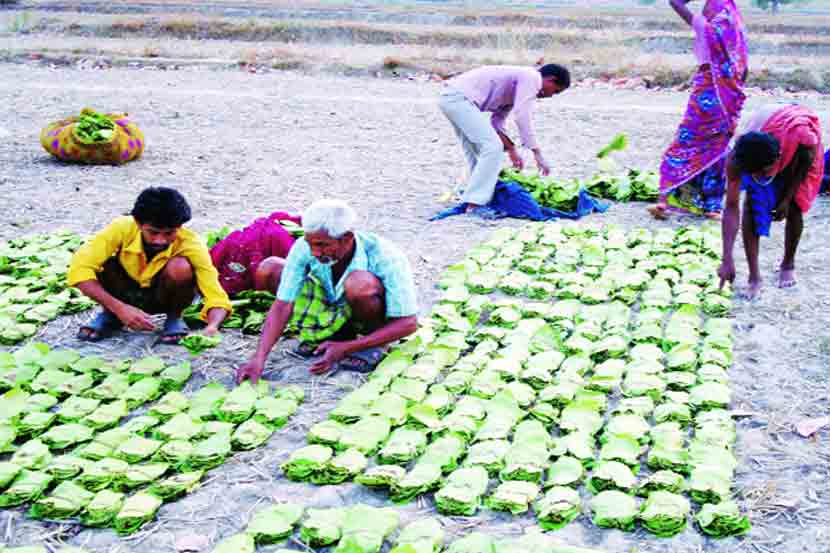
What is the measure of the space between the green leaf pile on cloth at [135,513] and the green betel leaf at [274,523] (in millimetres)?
298

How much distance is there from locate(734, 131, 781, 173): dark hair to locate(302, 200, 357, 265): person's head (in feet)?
6.50

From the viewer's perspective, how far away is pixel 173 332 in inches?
155

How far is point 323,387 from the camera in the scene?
3.53 metres

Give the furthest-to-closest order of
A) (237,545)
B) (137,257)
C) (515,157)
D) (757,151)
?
1. (515,157)
2. (757,151)
3. (137,257)
4. (237,545)

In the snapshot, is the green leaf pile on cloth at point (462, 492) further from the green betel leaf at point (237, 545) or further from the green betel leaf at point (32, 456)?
the green betel leaf at point (32, 456)

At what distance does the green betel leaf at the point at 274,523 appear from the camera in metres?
2.52

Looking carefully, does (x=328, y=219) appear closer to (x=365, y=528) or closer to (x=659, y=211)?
(x=365, y=528)

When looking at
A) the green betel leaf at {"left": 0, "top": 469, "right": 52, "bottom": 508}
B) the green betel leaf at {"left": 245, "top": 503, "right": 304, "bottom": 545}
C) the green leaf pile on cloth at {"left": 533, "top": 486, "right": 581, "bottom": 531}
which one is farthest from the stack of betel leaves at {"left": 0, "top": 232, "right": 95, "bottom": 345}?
the green leaf pile on cloth at {"left": 533, "top": 486, "right": 581, "bottom": 531}

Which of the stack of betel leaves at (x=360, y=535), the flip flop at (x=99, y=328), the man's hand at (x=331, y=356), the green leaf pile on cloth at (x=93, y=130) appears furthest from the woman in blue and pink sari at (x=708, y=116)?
the green leaf pile on cloth at (x=93, y=130)

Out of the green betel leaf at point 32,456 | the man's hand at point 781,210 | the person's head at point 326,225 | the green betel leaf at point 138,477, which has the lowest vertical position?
the green betel leaf at point 138,477

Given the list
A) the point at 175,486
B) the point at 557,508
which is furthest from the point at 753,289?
the point at 175,486

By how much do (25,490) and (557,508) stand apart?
1.59 metres

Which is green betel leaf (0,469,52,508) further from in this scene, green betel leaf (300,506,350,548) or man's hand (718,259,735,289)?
man's hand (718,259,735,289)

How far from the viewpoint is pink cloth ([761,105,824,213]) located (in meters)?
4.34
